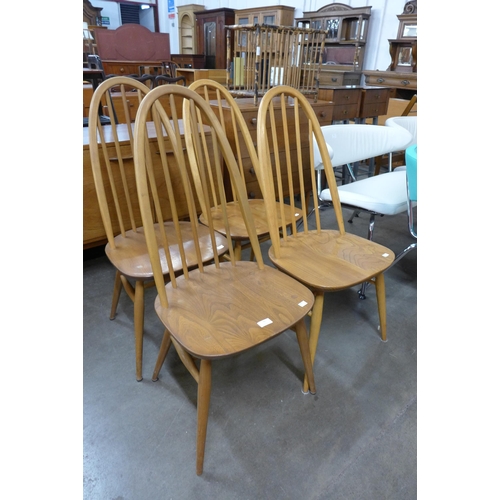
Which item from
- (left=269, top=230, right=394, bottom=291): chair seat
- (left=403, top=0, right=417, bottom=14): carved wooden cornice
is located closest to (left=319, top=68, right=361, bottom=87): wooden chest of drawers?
(left=403, top=0, right=417, bottom=14): carved wooden cornice

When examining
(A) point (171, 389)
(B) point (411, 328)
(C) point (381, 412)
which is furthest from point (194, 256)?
(B) point (411, 328)

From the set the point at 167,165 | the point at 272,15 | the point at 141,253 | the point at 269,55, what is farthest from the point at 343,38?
the point at 141,253

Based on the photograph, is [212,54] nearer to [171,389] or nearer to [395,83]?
[395,83]

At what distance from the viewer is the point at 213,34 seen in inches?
272

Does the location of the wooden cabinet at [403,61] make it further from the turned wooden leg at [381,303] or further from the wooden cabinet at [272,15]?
the turned wooden leg at [381,303]

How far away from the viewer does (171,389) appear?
4.17 feet

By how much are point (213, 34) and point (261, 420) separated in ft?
A: 24.7

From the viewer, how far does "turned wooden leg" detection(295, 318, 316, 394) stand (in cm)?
106

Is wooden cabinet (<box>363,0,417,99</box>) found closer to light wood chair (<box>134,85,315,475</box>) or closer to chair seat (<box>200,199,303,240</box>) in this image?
chair seat (<box>200,199,303,240</box>)

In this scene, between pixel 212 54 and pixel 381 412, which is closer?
pixel 381 412

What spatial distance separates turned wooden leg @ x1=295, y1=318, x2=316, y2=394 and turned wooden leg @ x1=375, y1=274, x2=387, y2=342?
0.41 m

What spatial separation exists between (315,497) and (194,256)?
0.81 m

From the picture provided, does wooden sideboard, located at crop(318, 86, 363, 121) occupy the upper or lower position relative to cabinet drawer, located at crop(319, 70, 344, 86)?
lower

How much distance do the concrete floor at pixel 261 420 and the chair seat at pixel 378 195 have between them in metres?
0.54
